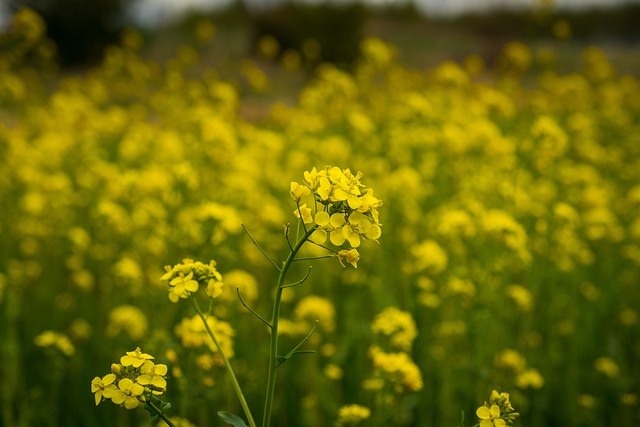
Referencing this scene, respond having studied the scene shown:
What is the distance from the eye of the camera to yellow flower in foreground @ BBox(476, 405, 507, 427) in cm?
133

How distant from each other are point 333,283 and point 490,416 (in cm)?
273

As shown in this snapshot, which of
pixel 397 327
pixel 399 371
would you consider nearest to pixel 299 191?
pixel 399 371

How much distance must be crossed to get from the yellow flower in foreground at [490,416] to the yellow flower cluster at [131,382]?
0.64 metres

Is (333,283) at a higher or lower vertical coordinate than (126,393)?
Result: lower

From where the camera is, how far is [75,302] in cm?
390

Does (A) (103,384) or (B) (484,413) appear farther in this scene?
(B) (484,413)

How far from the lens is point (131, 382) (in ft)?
3.94

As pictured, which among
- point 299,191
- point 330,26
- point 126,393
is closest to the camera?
point 126,393

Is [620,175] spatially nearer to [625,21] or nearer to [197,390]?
[197,390]

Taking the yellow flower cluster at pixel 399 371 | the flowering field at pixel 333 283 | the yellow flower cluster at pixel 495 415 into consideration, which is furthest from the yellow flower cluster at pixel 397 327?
the yellow flower cluster at pixel 495 415

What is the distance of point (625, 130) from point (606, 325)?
620 centimetres

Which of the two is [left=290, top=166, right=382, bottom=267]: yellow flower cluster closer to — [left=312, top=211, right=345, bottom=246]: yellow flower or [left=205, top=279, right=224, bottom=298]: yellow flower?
[left=312, top=211, right=345, bottom=246]: yellow flower

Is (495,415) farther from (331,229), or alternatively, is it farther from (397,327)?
(397,327)

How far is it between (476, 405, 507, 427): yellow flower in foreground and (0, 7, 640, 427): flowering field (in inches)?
0.4
